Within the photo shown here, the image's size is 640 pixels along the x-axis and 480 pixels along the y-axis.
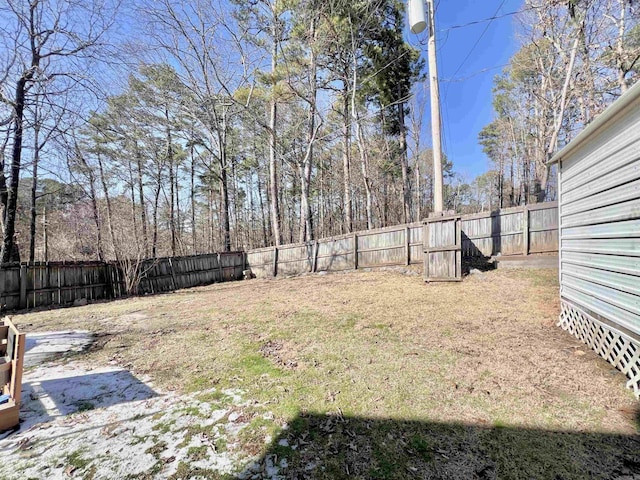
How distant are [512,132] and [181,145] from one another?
2098cm

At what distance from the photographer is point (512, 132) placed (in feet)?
57.6

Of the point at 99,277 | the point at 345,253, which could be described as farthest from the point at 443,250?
the point at 99,277

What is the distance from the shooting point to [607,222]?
2779 mm

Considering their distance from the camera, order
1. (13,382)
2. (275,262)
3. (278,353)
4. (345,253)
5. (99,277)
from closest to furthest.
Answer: (13,382) → (278,353) → (99,277) → (345,253) → (275,262)

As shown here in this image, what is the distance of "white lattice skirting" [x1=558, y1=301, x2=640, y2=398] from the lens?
7.72ft

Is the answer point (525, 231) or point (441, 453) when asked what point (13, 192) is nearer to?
point (441, 453)

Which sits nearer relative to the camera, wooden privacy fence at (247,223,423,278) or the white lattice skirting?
the white lattice skirting

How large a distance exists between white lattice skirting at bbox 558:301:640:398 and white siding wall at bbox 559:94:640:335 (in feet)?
0.39

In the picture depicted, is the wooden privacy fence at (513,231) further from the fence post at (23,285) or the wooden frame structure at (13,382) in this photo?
the fence post at (23,285)

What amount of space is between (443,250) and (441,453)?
214 inches

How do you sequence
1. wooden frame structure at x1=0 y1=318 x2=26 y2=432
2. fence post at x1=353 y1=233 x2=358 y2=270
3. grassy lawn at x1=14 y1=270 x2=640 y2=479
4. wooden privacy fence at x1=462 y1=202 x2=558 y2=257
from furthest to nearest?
fence post at x1=353 y1=233 x2=358 y2=270 < wooden privacy fence at x1=462 y1=202 x2=558 y2=257 < wooden frame structure at x1=0 y1=318 x2=26 y2=432 < grassy lawn at x1=14 y1=270 x2=640 y2=479

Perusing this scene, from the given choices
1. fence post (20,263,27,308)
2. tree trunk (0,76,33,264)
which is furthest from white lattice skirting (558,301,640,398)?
fence post (20,263,27,308)

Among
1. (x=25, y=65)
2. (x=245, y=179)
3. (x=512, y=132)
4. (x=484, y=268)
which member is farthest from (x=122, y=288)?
(x=512, y=132)

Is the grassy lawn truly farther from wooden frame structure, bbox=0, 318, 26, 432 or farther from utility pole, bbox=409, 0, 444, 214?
utility pole, bbox=409, 0, 444, 214
